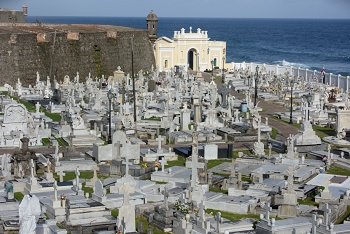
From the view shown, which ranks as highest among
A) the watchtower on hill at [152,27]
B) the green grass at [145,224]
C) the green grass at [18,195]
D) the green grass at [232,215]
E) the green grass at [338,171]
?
the watchtower on hill at [152,27]

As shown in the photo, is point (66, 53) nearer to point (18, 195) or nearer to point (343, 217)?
point (18, 195)

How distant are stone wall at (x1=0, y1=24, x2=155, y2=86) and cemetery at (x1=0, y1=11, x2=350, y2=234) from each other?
24.1 feet

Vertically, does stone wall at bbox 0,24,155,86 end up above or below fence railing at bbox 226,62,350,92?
above

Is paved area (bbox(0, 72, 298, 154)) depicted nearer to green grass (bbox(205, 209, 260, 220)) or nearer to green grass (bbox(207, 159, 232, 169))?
green grass (bbox(207, 159, 232, 169))

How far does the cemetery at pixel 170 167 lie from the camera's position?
16.9 metres

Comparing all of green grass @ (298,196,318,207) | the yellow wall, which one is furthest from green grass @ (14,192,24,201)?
the yellow wall

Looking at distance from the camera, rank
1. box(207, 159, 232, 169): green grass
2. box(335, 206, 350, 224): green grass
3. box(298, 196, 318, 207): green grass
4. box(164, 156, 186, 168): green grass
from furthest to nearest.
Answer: box(164, 156, 186, 168): green grass, box(207, 159, 232, 169): green grass, box(298, 196, 318, 207): green grass, box(335, 206, 350, 224): green grass

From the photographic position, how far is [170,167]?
23.8 metres

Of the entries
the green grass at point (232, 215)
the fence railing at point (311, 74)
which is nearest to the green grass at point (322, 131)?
the green grass at point (232, 215)

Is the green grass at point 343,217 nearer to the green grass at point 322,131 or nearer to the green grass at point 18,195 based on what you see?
the green grass at point 18,195

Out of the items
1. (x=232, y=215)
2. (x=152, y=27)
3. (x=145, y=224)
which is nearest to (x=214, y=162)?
(x=232, y=215)

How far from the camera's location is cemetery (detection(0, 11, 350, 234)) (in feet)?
55.4

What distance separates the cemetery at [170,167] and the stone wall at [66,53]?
7.34 m

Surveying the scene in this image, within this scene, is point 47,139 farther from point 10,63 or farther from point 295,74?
point 295,74
